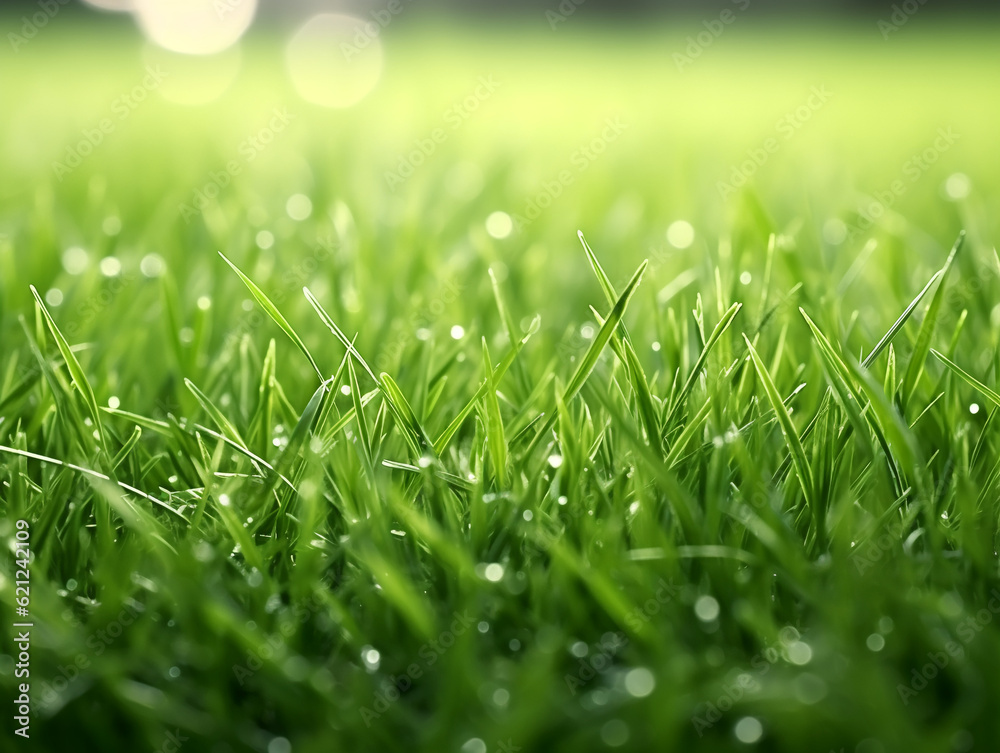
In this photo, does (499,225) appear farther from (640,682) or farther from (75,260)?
(640,682)

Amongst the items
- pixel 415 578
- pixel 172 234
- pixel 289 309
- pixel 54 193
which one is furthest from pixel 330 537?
pixel 54 193

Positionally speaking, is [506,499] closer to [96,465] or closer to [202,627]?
[202,627]

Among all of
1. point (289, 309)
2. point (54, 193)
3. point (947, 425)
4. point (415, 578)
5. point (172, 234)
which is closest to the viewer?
point (415, 578)
